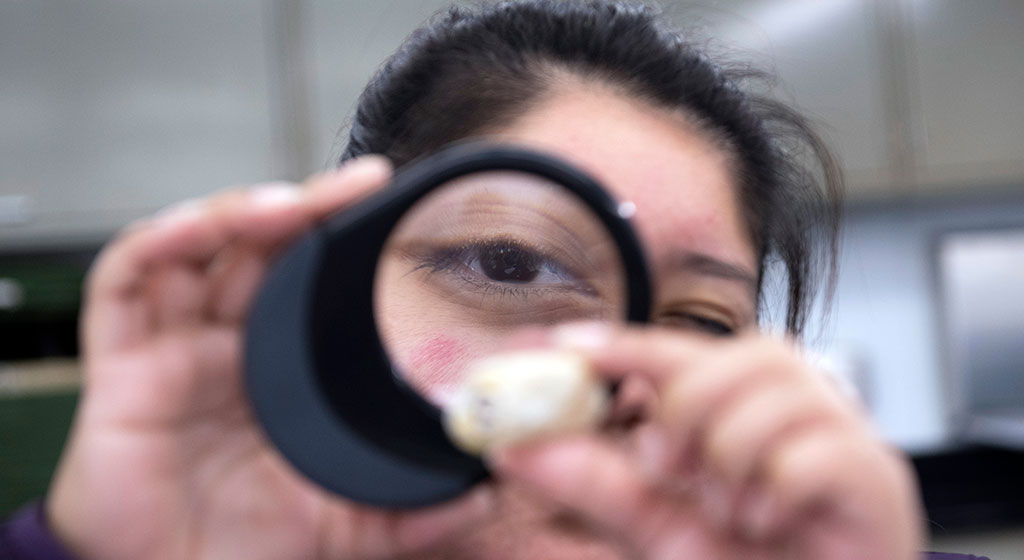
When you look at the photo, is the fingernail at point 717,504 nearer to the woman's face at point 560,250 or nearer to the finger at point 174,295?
the woman's face at point 560,250

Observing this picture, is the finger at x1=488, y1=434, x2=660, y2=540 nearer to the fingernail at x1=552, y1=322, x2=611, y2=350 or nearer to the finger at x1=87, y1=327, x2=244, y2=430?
the fingernail at x1=552, y1=322, x2=611, y2=350

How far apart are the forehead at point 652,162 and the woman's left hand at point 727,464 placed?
1.01ft

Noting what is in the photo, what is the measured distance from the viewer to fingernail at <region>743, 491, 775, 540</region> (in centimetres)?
47

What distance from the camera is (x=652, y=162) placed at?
861 millimetres

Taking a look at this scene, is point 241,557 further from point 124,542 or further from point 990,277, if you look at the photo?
point 990,277

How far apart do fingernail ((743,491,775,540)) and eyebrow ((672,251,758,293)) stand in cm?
35

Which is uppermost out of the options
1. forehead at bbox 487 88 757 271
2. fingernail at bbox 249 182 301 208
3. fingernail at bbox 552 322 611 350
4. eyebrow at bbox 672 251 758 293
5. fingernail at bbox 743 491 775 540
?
A: forehead at bbox 487 88 757 271

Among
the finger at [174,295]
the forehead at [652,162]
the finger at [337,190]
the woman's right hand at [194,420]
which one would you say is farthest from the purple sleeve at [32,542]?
the forehead at [652,162]

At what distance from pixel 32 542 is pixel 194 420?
0.11 metres

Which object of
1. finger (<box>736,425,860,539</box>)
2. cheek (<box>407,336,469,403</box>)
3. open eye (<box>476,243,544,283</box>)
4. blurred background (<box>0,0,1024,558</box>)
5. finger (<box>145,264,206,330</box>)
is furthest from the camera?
blurred background (<box>0,0,1024,558</box>)

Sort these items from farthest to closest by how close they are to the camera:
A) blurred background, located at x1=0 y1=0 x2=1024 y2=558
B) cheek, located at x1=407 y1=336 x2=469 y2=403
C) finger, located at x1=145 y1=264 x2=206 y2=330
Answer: blurred background, located at x1=0 y1=0 x2=1024 y2=558 < cheek, located at x1=407 y1=336 x2=469 y2=403 < finger, located at x1=145 y1=264 x2=206 y2=330

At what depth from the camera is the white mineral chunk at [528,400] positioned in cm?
46

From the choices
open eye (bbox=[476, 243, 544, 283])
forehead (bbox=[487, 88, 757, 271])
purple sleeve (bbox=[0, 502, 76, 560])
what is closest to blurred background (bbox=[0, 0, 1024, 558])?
forehead (bbox=[487, 88, 757, 271])

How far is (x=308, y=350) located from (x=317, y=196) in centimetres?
10
